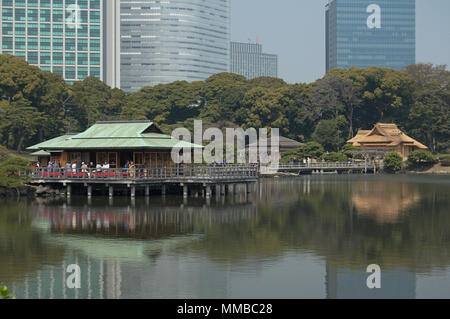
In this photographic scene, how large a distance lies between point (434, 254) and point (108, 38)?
146 m

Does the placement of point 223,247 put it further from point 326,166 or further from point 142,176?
point 326,166

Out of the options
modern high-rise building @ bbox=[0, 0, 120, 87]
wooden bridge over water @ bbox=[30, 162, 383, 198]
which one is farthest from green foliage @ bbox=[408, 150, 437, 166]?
modern high-rise building @ bbox=[0, 0, 120, 87]

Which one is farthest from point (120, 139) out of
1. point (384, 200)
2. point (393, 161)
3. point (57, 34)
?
point (57, 34)

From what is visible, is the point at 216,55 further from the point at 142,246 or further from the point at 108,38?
the point at 142,246

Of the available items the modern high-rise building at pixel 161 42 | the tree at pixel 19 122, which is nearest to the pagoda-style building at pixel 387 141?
the tree at pixel 19 122

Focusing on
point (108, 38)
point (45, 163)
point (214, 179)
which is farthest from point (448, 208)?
point (108, 38)

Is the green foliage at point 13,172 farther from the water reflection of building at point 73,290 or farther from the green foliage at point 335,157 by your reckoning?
the green foliage at point 335,157

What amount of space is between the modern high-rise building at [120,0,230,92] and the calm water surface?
453ft

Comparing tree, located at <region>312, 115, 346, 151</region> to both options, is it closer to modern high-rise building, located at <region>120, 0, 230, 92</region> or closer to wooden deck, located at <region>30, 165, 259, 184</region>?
wooden deck, located at <region>30, 165, 259, 184</region>

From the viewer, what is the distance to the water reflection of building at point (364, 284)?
700 inches

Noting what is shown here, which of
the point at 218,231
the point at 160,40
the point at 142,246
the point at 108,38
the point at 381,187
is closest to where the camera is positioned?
the point at 142,246

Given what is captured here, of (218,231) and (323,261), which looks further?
(218,231)

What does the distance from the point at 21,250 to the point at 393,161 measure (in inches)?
Result: 2587
